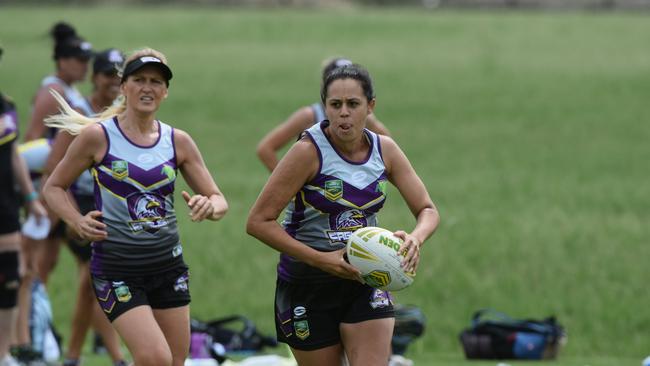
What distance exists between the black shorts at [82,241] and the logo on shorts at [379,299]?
3.47m

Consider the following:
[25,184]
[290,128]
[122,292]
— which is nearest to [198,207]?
[122,292]

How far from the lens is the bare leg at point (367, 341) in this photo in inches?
247

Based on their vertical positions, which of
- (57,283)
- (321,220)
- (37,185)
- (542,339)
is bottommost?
(57,283)

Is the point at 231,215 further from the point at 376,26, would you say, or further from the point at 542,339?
the point at 376,26

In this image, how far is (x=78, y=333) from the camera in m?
9.38

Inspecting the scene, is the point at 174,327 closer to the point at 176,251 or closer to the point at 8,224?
the point at 176,251

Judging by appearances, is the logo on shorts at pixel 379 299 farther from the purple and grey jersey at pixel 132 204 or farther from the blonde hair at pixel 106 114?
the blonde hair at pixel 106 114

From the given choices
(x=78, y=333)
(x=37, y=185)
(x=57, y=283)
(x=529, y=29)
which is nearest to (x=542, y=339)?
(x=78, y=333)

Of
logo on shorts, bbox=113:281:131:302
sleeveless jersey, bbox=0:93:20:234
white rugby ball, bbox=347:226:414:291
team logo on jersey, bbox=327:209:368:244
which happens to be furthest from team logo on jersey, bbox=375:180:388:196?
sleeveless jersey, bbox=0:93:20:234

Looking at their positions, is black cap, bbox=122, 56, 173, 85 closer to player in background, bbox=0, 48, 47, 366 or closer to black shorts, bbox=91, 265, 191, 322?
black shorts, bbox=91, 265, 191, 322

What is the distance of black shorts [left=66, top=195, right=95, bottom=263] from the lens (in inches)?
367

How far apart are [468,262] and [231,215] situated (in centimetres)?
436

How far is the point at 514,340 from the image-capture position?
407 inches

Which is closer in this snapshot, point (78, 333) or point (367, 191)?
point (367, 191)
